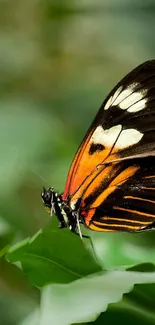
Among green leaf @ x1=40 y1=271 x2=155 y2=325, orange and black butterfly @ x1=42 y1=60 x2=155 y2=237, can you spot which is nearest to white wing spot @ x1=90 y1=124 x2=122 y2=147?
orange and black butterfly @ x1=42 y1=60 x2=155 y2=237

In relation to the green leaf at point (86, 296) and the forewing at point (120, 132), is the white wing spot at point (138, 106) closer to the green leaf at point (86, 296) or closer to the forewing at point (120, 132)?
the forewing at point (120, 132)

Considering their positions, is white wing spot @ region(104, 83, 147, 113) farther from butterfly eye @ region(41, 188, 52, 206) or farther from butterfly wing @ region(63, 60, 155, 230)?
butterfly eye @ region(41, 188, 52, 206)

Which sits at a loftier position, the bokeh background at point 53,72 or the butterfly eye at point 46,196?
the bokeh background at point 53,72

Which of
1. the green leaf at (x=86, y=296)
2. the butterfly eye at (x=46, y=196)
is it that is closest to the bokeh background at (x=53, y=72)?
the butterfly eye at (x=46, y=196)

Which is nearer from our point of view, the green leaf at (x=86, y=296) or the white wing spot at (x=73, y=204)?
the green leaf at (x=86, y=296)

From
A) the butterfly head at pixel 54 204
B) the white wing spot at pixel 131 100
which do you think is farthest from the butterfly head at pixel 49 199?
the white wing spot at pixel 131 100

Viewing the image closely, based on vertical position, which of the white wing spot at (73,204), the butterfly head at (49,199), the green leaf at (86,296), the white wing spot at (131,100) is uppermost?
the white wing spot at (131,100)

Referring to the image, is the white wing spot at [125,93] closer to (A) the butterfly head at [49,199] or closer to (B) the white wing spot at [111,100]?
(B) the white wing spot at [111,100]
